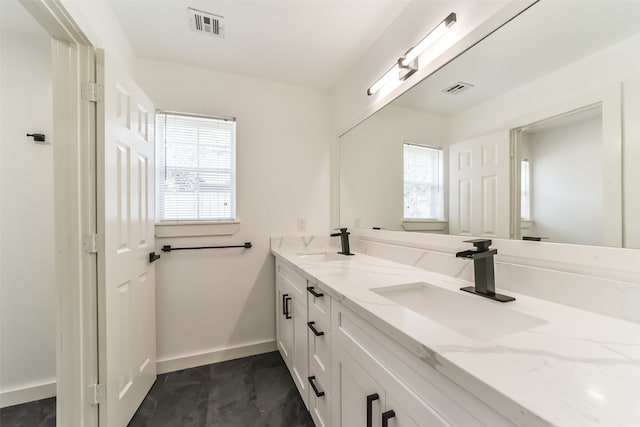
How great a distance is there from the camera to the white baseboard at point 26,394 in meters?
1.55

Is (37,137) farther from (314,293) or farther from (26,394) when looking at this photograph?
(314,293)

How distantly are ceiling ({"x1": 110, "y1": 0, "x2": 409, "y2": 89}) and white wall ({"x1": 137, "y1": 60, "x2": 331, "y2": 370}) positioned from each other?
17 cm

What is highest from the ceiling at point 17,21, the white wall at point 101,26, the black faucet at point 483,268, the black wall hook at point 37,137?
the ceiling at point 17,21

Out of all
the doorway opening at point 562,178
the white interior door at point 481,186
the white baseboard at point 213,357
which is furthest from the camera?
the white baseboard at point 213,357

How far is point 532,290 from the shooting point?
89 centimetres

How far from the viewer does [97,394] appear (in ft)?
3.94

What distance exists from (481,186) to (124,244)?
182 cm

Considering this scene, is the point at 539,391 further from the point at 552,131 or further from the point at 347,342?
the point at 552,131

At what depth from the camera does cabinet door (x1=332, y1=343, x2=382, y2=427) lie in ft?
2.48

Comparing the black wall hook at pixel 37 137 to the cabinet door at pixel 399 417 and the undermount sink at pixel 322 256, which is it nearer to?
the undermount sink at pixel 322 256

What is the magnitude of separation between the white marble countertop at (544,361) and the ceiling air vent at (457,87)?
0.93 metres

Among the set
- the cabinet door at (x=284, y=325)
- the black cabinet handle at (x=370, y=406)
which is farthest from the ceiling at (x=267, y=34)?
the black cabinet handle at (x=370, y=406)

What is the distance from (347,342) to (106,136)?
4.67ft

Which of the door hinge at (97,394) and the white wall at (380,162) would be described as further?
the white wall at (380,162)
